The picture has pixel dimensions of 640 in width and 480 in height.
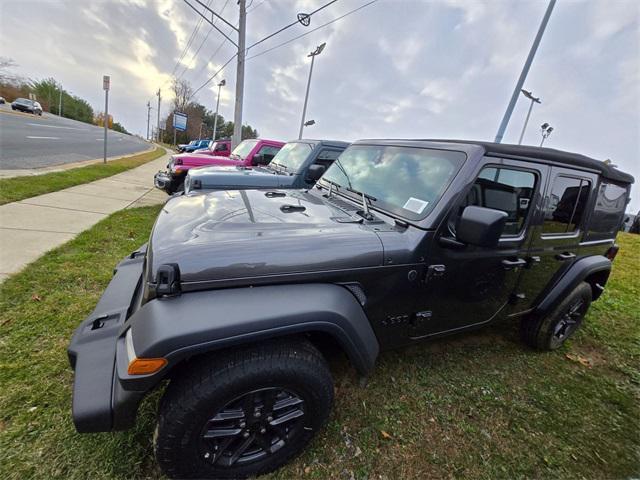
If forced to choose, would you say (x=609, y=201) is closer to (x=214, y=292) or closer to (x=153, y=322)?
(x=214, y=292)

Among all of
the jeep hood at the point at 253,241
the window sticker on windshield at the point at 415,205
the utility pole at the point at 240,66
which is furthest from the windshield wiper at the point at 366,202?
the utility pole at the point at 240,66

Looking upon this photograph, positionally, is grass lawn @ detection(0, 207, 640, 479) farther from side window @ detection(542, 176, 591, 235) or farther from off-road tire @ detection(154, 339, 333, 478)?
side window @ detection(542, 176, 591, 235)

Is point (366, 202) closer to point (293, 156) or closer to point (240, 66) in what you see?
point (293, 156)

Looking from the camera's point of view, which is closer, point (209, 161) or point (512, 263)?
point (512, 263)

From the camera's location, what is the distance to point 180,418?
4.59 feet

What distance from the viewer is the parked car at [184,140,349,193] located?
4812 mm

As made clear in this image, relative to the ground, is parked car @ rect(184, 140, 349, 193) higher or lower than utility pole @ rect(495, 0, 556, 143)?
lower

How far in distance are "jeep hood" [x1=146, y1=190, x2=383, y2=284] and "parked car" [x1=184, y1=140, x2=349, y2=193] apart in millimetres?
2425

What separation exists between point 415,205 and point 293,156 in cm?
418

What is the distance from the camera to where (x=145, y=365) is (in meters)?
1.25

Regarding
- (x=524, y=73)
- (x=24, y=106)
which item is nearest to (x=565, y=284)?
(x=524, y=73)

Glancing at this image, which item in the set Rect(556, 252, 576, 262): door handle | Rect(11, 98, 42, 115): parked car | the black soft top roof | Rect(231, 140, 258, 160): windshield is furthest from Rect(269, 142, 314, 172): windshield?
Rect(11, 98, 42, 115): parked car

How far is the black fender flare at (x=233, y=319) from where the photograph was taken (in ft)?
4.13

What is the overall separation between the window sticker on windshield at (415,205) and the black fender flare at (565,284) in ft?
5.82
